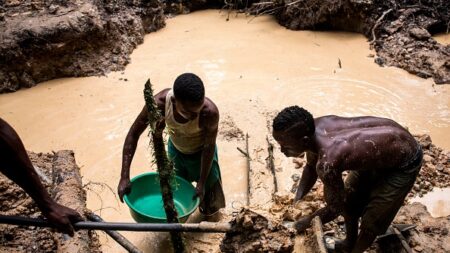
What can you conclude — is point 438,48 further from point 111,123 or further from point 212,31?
point 111,123

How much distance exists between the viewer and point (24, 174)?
1942mm

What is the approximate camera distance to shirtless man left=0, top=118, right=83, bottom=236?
6.11 feet

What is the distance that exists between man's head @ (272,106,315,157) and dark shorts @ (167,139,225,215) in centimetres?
102

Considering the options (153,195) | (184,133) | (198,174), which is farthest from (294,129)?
(153,195)

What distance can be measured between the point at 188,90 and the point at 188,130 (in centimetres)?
50

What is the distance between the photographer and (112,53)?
6.64m

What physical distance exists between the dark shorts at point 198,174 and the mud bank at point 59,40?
354cm

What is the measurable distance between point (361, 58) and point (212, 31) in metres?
3.00

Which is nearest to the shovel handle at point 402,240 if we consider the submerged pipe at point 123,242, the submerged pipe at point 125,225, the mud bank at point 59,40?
the submerged pipe at point 125,225

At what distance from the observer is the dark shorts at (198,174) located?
3.36 m

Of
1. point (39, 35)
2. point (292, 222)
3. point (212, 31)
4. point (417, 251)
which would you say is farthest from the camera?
point (212, 31)

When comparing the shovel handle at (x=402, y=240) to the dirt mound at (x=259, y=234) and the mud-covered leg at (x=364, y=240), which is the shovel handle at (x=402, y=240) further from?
the dirt mound at (x=259, y=234)

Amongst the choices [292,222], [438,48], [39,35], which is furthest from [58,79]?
[438,48]

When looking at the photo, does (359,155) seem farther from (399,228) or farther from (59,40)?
(59,40)
